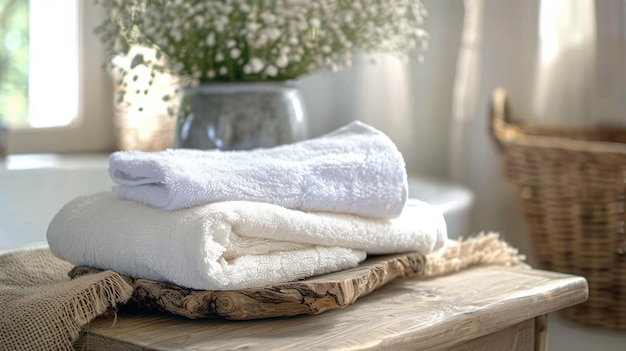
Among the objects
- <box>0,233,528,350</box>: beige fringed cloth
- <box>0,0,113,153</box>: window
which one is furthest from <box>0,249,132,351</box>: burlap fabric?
<box>0,0,113,153</box>: window

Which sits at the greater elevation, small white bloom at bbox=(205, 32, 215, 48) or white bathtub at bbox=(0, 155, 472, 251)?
small white bloom at bbox=(205, 32, 215, 48)

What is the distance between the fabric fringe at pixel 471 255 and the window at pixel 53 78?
1432 mm

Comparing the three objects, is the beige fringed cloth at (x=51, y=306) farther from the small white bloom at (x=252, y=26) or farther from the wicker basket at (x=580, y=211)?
the wicker basket at (x=580, y=211)

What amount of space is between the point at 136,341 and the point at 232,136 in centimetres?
63

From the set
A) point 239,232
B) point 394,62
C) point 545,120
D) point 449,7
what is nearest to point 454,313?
point 239,232

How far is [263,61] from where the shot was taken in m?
1.26

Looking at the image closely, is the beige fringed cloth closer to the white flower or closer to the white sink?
the white flower

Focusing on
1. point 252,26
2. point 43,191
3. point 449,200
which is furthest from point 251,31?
point 43,191

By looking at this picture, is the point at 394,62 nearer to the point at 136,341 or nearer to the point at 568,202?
the point at 568,202

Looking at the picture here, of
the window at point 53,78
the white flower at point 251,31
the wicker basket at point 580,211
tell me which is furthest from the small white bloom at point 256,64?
the window at point 53,78

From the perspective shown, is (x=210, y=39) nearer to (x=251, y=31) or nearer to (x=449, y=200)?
(x=251, y=31)

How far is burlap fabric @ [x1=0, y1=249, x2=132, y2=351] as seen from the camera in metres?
0.64

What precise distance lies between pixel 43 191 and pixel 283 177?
1067 mm

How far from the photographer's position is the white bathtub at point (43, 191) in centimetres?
158
